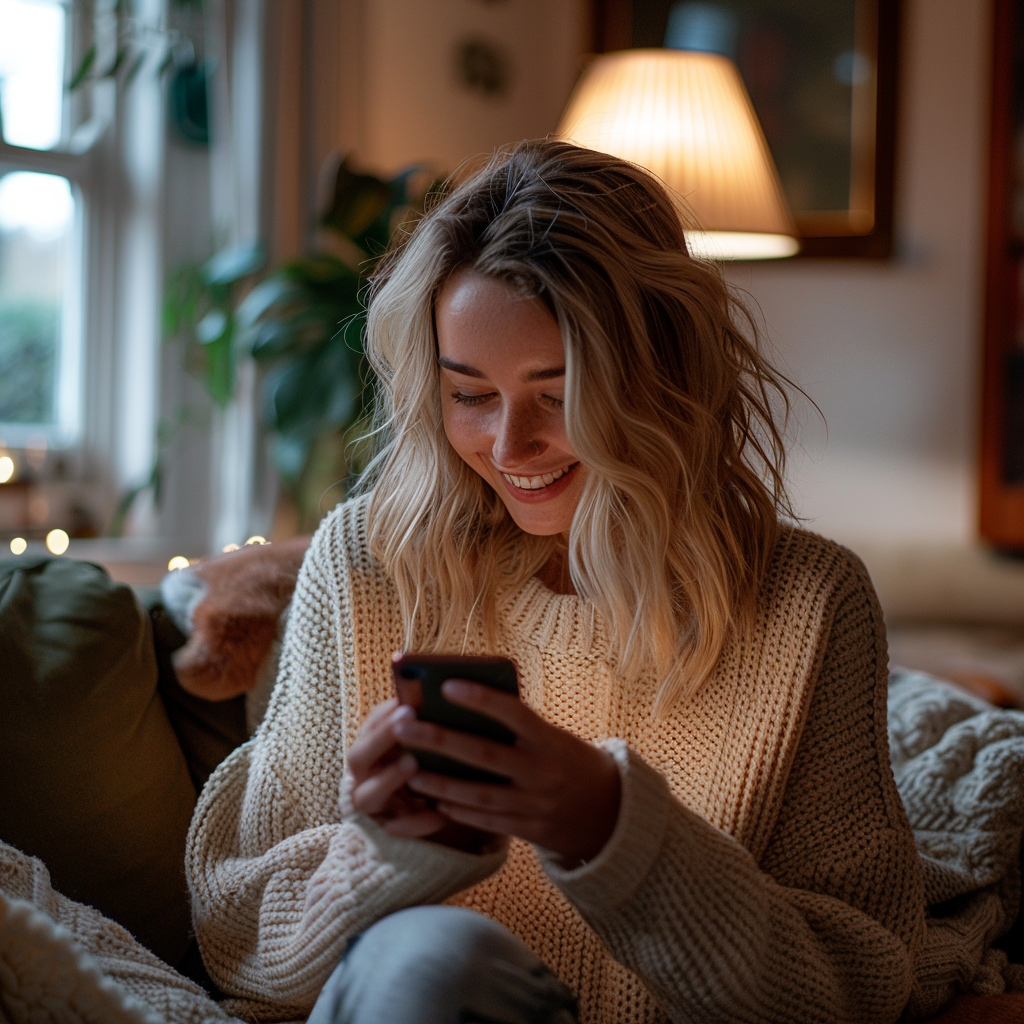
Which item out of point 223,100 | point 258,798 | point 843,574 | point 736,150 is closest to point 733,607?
point 843,574

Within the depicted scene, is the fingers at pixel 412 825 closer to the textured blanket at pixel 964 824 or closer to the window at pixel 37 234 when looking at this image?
the textured blanket at pixel 964 824

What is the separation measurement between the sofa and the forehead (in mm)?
476

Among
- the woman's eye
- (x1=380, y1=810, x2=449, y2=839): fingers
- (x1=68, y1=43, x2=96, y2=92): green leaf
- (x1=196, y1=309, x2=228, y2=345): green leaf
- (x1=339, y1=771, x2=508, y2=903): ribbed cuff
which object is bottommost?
(x1=339, y1=771, x2=508, y2=903): ribbed cuff

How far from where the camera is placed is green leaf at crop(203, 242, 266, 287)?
232cm

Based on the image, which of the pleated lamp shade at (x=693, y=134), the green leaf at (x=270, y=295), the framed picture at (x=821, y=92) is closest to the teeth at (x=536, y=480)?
the pleated lamp shade at (x=693, y=134)

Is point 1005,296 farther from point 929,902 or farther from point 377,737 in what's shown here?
point 377,737

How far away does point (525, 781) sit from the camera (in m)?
0.81

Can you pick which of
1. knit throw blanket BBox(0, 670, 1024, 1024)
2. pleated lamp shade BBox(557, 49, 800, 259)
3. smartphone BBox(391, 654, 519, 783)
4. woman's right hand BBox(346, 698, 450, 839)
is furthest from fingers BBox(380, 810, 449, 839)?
pleated lamp shade BBox(557, 49, 800, 259)

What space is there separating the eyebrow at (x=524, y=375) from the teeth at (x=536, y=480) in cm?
10

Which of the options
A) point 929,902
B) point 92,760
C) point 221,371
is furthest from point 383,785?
point 221,371

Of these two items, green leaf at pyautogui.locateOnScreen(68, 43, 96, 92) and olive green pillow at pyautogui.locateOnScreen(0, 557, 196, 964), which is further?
green leaf at pyautogui.locateOnScreen(68, 43, 96, 92)

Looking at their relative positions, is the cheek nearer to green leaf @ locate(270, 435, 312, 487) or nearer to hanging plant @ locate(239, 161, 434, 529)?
hanging plant @ locate(239, 161, 434, 529)

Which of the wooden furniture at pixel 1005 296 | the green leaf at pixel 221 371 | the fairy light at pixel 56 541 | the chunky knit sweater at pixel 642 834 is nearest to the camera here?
the chunky knit sweater at pixel 642 834

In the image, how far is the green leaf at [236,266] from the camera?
7.63ft
